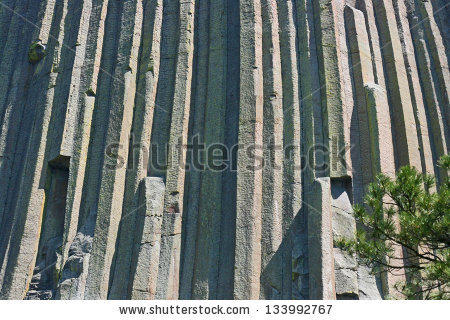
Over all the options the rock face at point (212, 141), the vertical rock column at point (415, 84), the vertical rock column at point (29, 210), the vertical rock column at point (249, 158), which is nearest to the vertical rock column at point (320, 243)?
the rock face at point (212, 141)

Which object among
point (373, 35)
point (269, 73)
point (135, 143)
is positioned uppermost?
point (373, 35)

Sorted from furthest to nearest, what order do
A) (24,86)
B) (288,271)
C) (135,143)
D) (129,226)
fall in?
(24,86), (135,143), (129,226), (288,271)

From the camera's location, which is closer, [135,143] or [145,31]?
[135,143]

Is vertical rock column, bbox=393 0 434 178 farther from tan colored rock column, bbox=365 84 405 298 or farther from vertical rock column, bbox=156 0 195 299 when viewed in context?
vertical rock column, bbox=156 0 195 299

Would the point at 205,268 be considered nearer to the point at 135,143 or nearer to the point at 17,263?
the point at 135,143

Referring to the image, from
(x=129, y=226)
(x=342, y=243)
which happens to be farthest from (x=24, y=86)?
(x=342, y=243)

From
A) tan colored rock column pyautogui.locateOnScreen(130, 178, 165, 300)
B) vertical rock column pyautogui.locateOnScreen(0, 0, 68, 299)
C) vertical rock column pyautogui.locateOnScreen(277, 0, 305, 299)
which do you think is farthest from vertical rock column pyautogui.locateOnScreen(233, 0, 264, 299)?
vertical rock column pyautogui.locateOnScreen(0, 0, 68, 299)
